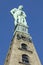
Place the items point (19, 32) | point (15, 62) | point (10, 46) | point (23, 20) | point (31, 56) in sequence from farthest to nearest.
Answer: point (23, 20), point (19, 32), point (10, 46), point (31, 56), point (15, 62)

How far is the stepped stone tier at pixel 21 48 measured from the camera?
43.1m

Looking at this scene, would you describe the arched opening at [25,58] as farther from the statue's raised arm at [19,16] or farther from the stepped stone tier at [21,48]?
the statue's raised arm at [19,16]

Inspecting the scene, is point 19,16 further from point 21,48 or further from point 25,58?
point 25,58

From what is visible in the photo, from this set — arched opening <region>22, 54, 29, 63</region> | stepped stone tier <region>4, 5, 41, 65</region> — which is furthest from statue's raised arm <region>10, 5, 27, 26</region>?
arched opening <region>22, 54, 29, 63</region>

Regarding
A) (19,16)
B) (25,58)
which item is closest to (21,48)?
(25,58)

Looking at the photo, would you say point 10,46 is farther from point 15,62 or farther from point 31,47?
point 15,62

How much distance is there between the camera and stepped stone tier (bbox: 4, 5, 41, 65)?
141 feet

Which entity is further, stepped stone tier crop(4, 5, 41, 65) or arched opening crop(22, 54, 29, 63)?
arched opening crop(22, 54, 29, 63)

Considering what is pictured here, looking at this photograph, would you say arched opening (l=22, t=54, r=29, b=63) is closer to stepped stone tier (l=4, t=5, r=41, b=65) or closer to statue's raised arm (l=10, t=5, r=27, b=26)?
stepped stone tier (l=4, t=5, r=41, b=65)

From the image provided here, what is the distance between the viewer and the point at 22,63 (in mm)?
42219

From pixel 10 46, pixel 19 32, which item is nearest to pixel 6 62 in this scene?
pixel 10 46

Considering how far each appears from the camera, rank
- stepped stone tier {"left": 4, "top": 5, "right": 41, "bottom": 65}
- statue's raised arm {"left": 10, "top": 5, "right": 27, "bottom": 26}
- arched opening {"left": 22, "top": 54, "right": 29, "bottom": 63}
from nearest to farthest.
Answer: stepped stone tier {"left": 4, "top": 5, "right": 41, "bottom": 65}, arched opening {"left": 22, "top": 54, "right": 29, "bottom": 63}, statue's raised arm {"left": 10, "top": 5, "right": 27, "bottom": 26}

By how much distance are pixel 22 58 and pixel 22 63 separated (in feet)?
6.06

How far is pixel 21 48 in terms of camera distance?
46.3 meters
